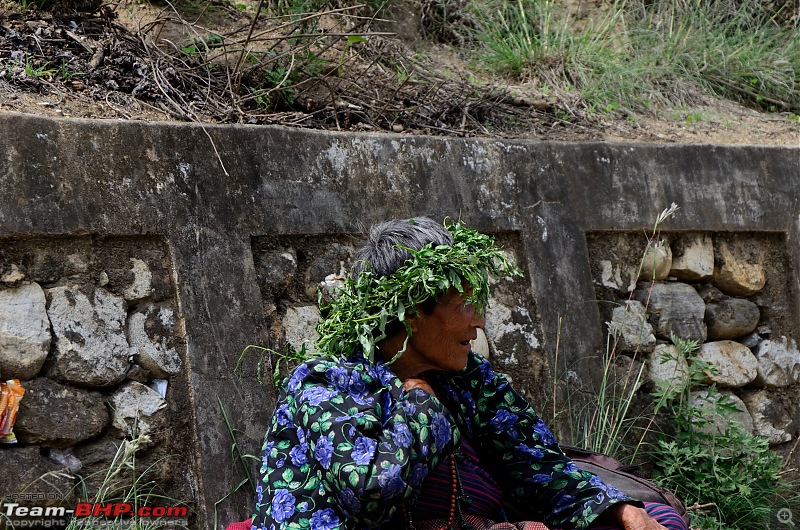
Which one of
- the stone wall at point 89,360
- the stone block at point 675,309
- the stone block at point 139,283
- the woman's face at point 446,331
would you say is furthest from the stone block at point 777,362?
the stone block at point 139,283

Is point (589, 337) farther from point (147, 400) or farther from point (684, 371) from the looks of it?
point (147, 400)

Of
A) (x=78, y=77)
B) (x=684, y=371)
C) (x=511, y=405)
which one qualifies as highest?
(x=78, y=77)

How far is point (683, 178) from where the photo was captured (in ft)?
15.2

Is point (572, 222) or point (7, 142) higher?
point (7, 142)

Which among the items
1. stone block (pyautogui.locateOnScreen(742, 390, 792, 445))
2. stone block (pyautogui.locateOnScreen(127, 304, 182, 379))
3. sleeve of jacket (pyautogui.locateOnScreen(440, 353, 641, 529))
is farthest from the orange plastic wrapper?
stone block (pyautogui.locateOnScreen(742, 390, 792, 445))

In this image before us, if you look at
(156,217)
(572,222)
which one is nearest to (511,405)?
(156,217)

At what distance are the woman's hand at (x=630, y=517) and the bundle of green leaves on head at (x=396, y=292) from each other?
72cm

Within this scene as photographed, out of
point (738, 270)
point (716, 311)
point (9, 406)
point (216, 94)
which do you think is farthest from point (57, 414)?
point (738, 270)

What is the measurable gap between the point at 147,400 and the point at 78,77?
1.43 m

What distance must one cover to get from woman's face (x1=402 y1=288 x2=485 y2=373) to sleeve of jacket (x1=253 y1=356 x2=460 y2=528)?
18 centimetres

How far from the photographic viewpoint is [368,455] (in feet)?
7.25

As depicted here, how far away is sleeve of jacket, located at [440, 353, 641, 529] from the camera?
274 cm

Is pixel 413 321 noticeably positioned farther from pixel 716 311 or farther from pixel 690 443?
pixel 716 311

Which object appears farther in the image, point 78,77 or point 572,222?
point 572,222
